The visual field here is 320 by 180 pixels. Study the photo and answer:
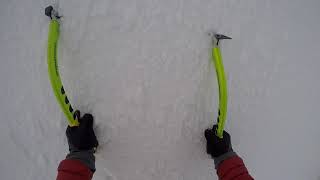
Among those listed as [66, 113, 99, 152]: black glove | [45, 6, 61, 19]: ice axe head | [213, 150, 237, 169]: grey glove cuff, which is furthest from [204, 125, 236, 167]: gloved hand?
[45, 6, 61, 19]: ice axe head

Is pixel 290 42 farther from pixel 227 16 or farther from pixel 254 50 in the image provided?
pixel 227 16

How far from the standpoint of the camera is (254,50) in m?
0.94

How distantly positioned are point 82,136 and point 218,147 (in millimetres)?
376

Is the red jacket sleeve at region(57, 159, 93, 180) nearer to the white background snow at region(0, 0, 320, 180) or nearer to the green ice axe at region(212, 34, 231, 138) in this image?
the white background snow at region(0, 0, 320, 180)

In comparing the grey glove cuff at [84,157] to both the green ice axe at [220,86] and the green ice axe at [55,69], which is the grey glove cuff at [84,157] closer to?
the green ice axe at [55,69]

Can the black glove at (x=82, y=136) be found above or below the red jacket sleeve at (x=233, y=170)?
above

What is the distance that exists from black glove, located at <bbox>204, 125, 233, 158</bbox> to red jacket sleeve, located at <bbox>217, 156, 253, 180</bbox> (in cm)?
4

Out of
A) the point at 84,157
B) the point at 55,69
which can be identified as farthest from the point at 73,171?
the point at 55,69

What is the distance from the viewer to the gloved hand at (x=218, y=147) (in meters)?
0.84

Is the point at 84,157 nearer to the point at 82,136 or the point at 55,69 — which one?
the point at 82,136

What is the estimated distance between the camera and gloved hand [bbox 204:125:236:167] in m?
0.84

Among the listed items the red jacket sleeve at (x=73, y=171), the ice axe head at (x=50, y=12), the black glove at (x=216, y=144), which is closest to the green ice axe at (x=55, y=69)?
the ice axe head at (x=50, y=12)

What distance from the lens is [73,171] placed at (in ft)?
2.37

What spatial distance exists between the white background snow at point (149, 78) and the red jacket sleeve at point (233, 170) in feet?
0.43
